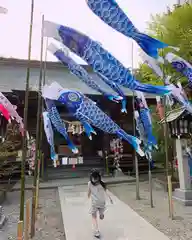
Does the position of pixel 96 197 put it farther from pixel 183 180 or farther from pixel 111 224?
pixel 183 180

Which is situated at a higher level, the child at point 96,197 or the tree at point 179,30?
the tree at point 179,30

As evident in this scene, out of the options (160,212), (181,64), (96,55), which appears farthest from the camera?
(160,212)

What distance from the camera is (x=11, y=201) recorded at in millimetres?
7684

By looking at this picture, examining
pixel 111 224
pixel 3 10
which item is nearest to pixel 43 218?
pixel 111 224

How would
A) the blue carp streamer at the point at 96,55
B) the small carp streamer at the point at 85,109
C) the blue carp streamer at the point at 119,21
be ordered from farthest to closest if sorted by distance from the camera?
the small carp streamer at the point at 85,109, the blue carp streamer at the point at 96,55, the blue carp streamer at the point at 119,21

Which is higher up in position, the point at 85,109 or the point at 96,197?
the point at 85,109

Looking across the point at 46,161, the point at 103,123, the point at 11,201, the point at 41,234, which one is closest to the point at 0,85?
the point at 46,161

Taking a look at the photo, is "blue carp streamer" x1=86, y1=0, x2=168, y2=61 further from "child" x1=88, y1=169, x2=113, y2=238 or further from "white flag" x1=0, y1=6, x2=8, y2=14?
"child" x1=88, y1=169, x2=113, y2=238

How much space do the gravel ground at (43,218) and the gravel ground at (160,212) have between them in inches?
86.0

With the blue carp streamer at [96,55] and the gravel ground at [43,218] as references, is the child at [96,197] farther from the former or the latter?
the blue carp streamer at [96,55]

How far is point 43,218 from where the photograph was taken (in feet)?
18.7

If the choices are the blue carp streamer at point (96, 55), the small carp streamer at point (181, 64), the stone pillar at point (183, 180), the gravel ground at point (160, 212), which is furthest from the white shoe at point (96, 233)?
the small carp streamer at point (181, 64)

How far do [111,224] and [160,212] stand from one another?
1654 mm

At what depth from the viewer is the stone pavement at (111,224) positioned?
14.5 ft
